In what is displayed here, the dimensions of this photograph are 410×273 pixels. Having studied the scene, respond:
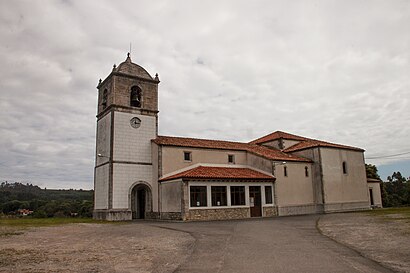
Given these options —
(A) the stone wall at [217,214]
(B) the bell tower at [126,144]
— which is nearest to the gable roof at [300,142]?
(A) the stone wall at [217,214]

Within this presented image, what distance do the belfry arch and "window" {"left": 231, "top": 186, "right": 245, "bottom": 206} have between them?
7579 millimetres

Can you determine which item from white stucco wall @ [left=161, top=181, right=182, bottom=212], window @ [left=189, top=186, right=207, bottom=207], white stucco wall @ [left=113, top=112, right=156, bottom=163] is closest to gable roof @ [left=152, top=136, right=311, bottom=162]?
white stucco wall @ [left=113, top=112, right=156, bottom=163]

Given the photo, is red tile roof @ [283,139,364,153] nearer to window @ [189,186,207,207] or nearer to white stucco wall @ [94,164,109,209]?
window @ [189,186,207,207]

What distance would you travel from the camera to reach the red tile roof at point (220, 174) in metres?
28.2

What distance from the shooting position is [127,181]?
3006cm

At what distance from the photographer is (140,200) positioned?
32688mm

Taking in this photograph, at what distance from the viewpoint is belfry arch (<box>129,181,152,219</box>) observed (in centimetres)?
3097

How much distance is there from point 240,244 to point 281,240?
6.33ft

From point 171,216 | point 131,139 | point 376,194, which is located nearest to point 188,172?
point 171,216

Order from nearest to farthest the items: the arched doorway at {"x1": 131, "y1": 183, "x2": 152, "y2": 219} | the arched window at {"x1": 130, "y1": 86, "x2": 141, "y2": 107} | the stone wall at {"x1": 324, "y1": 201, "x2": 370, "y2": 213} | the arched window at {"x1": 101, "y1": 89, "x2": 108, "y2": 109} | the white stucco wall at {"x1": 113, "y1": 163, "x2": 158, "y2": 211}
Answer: the white stucco wall at {"x1": 113, "y1": 163, "x2": 158, "y2": 211} < the arched doorway at {"x1": 131, "y1": 183, "x2": 152, "y2": 219} < the arched window at {"x1": 130, "y1": 86, "x2": 141, "y2": 107} < the arched window at {"x1": 101, "y1": 89, "x2": 108, "y2": 109} < the stone wall at {"x1": 324, "y1": 201, "x2": 370, "y2": 213}

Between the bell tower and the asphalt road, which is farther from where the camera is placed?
the bell tower

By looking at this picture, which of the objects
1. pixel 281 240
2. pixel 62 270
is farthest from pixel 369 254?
pixel 62 270

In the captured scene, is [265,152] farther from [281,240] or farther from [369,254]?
[369,254]

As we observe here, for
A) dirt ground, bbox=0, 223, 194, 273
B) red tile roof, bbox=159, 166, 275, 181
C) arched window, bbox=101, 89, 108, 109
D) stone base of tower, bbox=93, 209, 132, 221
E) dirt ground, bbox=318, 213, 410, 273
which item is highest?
arched window, bbox=101, 89, 108, 109
